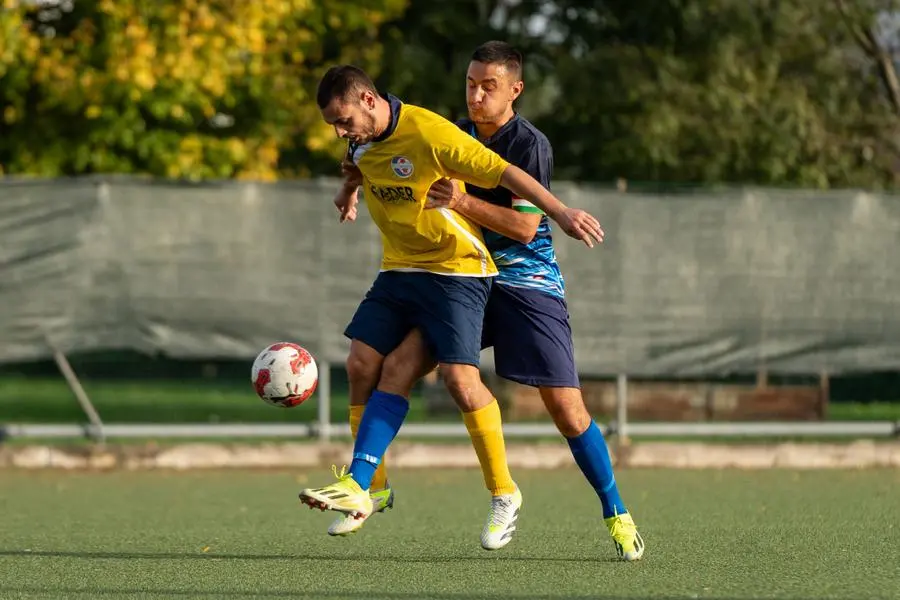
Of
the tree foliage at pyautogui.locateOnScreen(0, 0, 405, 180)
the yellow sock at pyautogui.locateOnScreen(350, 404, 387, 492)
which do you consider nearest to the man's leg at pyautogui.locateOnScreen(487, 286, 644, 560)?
the yellow sock at pyautogui.locateOnScreen(350, 404, 387, 492)

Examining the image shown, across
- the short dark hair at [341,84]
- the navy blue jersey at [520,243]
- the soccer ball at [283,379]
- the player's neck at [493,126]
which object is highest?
the short dark hair at [341,84]

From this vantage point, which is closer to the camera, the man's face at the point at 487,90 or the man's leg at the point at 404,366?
the man's leg at the point at 404,366

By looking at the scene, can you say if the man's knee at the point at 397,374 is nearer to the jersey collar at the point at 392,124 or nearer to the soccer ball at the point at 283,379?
the soccer ball at the point at 283,379

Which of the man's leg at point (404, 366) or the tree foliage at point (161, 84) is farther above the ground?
the tree foliage at point (161, 84)

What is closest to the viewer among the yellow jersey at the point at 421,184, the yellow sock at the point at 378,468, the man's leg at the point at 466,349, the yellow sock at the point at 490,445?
the yellow jersey at the point at 421,184

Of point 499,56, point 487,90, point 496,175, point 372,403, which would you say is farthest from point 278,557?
point 499,56

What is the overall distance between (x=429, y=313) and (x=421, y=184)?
54 cm

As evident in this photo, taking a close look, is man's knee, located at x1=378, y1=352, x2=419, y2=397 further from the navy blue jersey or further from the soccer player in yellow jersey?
the navy blue jersey

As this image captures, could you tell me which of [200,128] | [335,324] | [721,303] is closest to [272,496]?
[335,324]

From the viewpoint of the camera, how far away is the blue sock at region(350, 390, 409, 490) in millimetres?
6652

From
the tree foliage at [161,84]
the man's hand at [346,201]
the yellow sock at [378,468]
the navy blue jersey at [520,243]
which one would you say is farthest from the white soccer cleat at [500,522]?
the tree foliage at [161,84]

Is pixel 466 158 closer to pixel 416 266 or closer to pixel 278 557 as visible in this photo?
pixel 416 266

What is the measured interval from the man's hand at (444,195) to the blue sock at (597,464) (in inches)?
46.7

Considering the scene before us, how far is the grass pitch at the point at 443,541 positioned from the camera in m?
5.83
